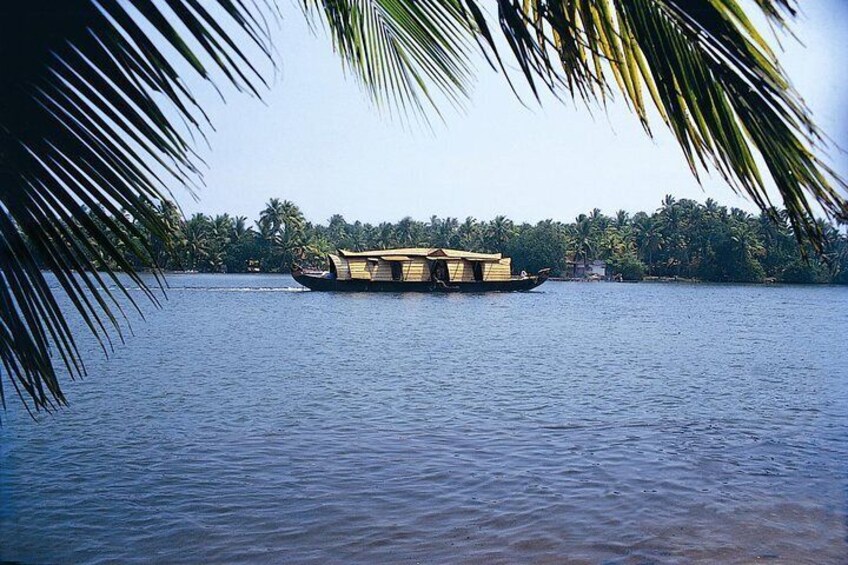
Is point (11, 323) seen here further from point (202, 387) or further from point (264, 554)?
point (202, 387)

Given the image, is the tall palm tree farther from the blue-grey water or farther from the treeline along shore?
the treeline along shore

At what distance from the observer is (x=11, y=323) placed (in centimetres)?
109

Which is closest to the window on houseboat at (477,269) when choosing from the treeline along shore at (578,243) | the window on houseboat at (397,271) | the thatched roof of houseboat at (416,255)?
the thatched roof of houseboat at (416,255)

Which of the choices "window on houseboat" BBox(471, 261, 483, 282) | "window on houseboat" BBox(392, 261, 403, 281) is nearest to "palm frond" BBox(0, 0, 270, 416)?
"window on houseboat" BBox(392, 261, 403, 281)

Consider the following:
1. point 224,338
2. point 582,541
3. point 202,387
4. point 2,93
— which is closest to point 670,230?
point 224,338

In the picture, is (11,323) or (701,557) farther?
(701,557)

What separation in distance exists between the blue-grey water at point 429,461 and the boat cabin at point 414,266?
32844mm

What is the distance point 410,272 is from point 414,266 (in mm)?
545

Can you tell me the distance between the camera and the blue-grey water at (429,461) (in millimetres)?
7172

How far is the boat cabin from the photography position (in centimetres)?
5653

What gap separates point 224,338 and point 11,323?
1120 inches

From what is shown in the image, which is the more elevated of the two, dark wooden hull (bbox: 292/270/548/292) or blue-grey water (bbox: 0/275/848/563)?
dark wooden hull (bbox: 292/270/548/292)

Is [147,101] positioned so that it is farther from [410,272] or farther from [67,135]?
[410,272]

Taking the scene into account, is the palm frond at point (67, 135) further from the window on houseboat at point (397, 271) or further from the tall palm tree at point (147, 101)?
the window on houseboat at point (397, 271)
